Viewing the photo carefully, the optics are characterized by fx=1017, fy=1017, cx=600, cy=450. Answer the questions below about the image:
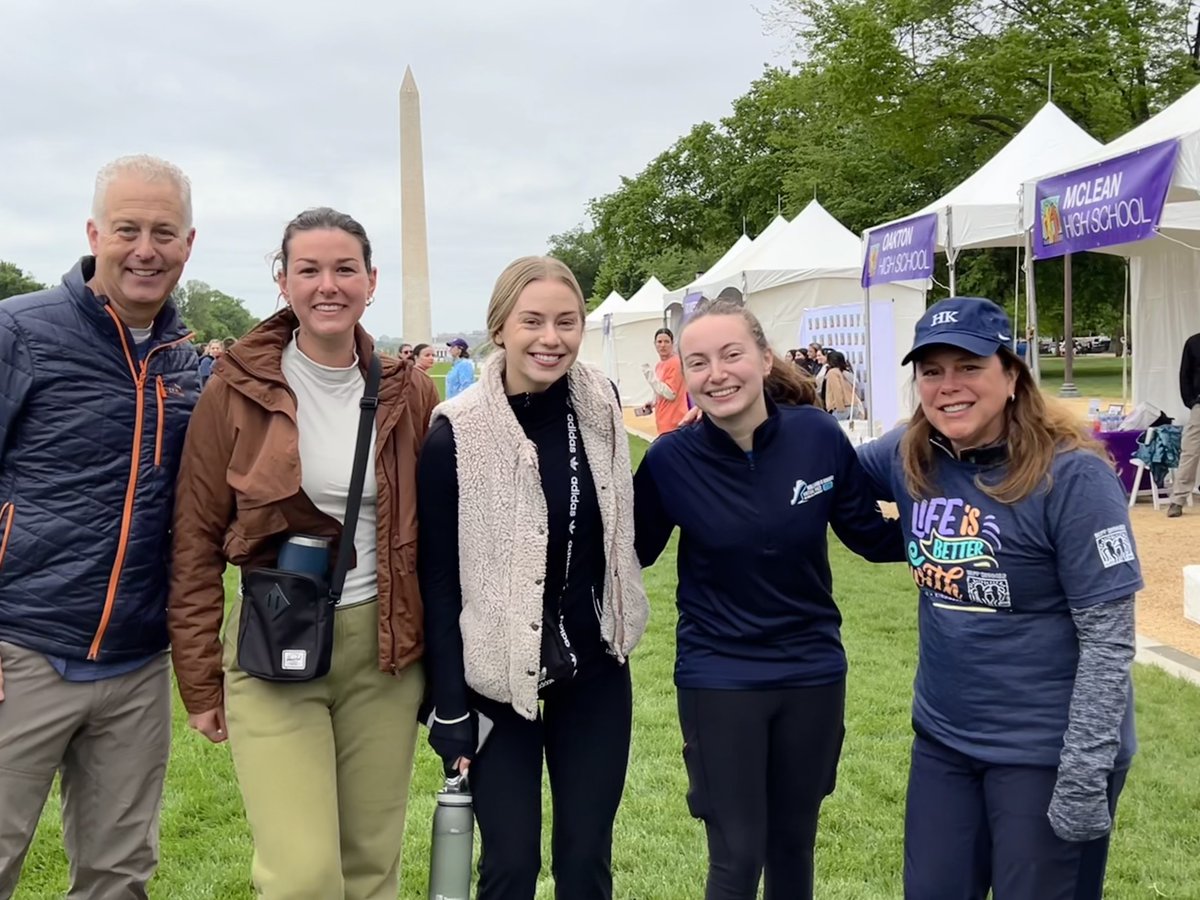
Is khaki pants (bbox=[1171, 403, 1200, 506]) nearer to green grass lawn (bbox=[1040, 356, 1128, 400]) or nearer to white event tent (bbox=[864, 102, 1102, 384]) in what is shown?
white event tent (bbox=[864, 102, 1102, 384])

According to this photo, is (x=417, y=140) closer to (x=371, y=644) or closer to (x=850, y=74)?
(x=850, y=74)

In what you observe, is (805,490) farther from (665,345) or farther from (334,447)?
(665,345)

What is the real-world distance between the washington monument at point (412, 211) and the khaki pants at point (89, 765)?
74.2 feet

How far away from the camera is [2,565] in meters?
2.38

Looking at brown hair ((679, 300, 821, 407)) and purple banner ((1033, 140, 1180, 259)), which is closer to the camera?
brown hair ((679, 300, 821, 407))

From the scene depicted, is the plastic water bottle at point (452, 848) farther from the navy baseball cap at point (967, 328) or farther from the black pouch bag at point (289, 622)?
the navy baseball cap at point (967, 328)

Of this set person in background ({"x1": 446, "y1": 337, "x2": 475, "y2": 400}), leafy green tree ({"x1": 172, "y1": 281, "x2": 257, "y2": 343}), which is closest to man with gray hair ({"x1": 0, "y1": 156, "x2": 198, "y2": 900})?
person in background ({"x1": 446, "y1": 337, "x2": 475, "y2": 400})

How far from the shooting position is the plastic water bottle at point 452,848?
91.7 inches

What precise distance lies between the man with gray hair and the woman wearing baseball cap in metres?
1.83

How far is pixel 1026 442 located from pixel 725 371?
0.74m

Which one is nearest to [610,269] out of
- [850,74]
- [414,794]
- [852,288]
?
[850,74]

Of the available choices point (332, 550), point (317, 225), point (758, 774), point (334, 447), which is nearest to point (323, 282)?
point (317, 225)

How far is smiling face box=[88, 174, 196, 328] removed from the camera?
8.09 ft

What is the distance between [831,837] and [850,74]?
2499cm
